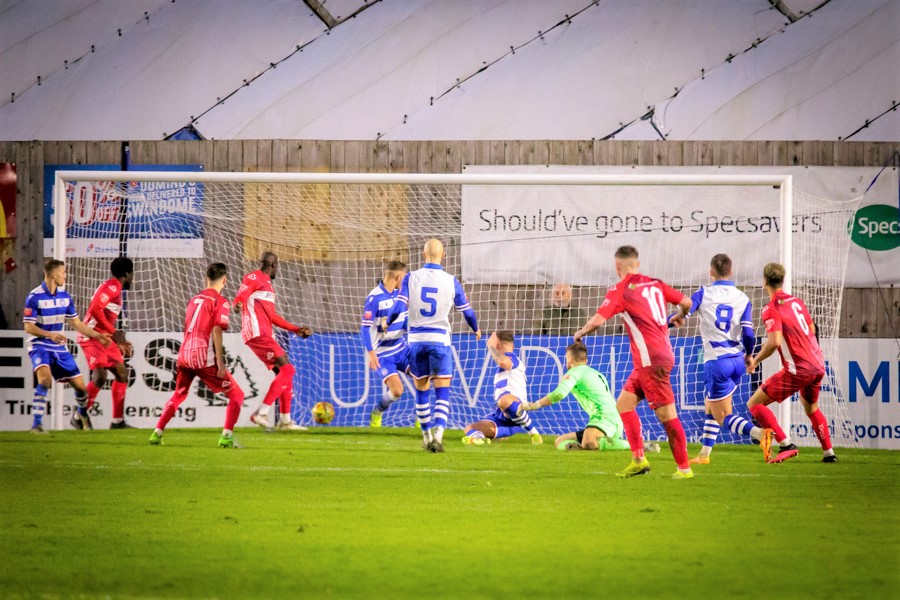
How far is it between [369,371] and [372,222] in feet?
6.75

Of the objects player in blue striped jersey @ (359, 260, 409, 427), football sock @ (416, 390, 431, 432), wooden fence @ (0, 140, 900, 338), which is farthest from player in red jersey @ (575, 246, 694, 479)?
wooden fence @ (0, 140, 900, 338)

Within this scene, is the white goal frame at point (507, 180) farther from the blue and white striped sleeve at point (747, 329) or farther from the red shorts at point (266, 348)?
the red shorts at point (266, 348)

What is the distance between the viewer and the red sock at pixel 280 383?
11.5m

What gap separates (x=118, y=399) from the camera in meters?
12.2

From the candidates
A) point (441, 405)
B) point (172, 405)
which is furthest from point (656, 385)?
point (172, 405)

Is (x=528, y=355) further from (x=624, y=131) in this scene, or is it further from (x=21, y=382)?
(x=21, y=382)

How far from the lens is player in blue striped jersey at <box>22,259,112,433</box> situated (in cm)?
1124

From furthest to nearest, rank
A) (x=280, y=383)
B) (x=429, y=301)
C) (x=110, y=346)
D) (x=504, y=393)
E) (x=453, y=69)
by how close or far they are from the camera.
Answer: (x=453, y=69) < (x=110, y=346) < (x=280, y=383) < (x=504, y=393) < (x=429, y=301)

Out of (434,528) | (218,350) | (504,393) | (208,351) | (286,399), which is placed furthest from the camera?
(286,399)

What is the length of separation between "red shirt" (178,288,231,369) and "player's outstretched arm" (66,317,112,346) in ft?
7.44

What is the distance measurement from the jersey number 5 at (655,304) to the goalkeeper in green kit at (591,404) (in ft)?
6.89

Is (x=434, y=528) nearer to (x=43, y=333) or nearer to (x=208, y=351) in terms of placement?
(x=208, y=351)

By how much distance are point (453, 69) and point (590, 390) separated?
5.46m

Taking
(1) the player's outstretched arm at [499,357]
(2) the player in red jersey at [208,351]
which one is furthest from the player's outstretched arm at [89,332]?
(1) the player's outstretched arm at [499,357]
